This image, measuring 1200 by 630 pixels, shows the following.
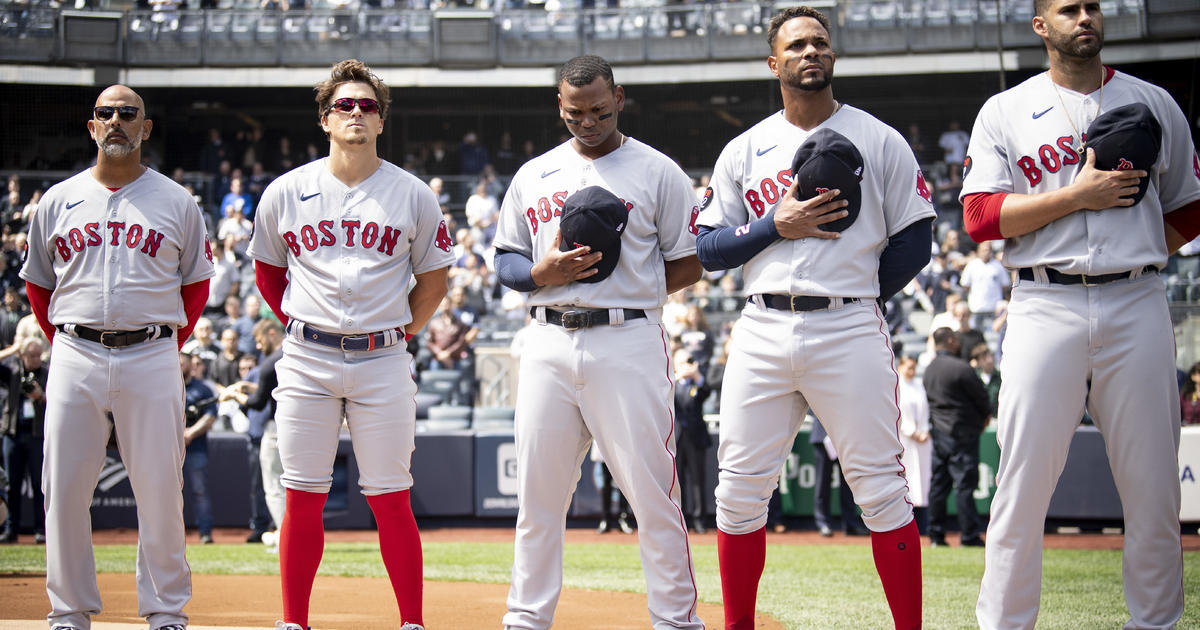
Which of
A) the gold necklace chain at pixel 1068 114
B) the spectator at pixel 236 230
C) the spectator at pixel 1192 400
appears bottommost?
the spectator at pixel 1192 400

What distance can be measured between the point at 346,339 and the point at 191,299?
90cm

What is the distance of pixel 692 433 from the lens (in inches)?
429

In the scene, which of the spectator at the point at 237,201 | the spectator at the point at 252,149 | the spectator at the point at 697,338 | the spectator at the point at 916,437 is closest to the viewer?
the spectator at the point at 916,437

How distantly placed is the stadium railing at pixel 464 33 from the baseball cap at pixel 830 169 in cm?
1883

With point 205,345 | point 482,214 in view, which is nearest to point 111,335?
point 205,345

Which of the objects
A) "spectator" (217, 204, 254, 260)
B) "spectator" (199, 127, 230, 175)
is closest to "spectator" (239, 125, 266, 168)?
"spectator" (199, 127, 230, 175)

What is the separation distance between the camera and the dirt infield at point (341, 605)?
5414mm

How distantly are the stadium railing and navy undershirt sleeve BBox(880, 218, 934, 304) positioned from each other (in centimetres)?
1881

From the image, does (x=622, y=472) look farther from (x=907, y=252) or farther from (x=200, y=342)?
(x=200, y=342)

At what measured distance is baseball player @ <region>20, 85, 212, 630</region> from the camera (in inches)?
170

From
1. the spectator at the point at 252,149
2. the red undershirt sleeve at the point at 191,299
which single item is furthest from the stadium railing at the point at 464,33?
the red undershirt sleeve at the point at 191,299

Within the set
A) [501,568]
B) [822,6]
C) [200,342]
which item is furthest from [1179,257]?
[200,342]

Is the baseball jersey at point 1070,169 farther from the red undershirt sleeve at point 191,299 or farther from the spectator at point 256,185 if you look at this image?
the spectator at point 256,185

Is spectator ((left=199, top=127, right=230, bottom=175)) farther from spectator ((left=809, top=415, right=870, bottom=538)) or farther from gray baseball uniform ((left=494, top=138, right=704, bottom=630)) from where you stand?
gray baseball uniform ((left=494, top=138, right=704, bottom=630))
